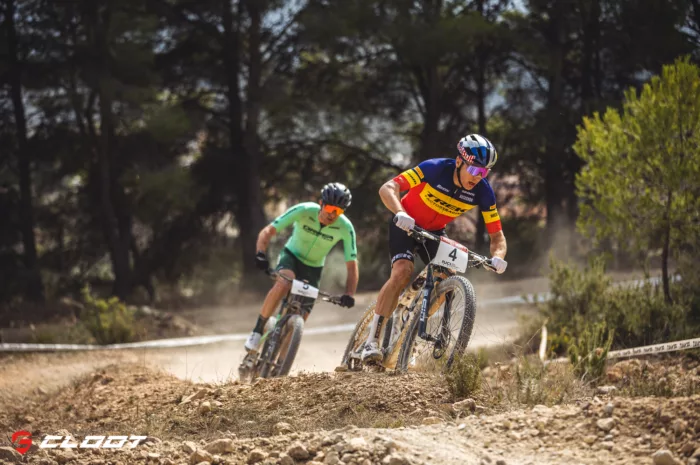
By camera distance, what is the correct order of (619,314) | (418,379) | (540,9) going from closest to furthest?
(418,379), (619,314), (540,9)

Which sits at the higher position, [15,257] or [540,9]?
[540,9]

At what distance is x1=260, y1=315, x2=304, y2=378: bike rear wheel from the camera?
863cm

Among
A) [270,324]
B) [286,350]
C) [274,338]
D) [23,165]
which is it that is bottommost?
[286,350]

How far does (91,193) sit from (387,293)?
15831 millimetres

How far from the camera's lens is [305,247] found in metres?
9.17

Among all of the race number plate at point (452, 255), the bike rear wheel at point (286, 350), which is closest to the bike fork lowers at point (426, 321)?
the race number plate at point (452, 255)

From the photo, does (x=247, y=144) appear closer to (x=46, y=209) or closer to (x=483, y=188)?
(x=46, y=209)

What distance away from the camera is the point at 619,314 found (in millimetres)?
10898

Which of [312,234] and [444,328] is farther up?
[312,234]

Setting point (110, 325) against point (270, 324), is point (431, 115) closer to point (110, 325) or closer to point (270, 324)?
point (110, 325)

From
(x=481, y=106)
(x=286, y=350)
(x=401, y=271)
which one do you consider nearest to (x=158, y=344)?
(x=286, y=350)

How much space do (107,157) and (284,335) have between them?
12.7 meters

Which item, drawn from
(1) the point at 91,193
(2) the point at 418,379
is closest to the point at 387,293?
(2) the point at 418,379

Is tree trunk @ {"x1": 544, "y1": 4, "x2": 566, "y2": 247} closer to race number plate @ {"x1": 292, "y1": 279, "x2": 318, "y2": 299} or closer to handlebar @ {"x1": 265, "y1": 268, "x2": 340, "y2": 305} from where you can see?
handlebar @ {"x1": 265, "y1": 268, "x2": 340, "y2": 305}
